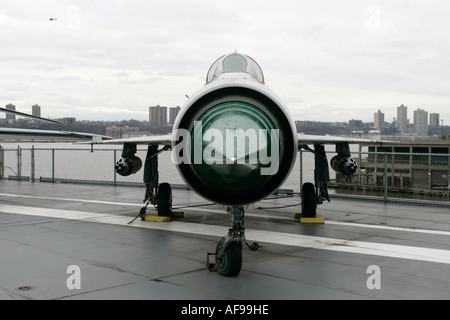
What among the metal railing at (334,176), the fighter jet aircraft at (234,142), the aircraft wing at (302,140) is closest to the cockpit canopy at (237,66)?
the aircraft wing at (302,140)

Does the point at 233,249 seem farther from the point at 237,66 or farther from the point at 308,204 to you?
the point at 308,204

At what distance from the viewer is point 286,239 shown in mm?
8648

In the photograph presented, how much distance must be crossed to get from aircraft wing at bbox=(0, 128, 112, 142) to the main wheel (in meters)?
13.0

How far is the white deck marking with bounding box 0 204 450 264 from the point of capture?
7.43 metres

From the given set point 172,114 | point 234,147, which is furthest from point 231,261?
point 172,114

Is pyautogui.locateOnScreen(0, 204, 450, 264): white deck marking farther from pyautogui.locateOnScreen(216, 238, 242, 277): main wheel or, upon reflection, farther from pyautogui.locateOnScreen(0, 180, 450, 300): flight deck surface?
pyautogui.locateOnScreen(216, 238, 242, 277): main wheel

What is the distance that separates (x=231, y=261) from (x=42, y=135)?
14.9 m

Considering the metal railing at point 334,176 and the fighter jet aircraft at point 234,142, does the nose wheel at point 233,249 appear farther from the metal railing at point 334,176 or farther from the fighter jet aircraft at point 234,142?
the metal railing at point 334,176

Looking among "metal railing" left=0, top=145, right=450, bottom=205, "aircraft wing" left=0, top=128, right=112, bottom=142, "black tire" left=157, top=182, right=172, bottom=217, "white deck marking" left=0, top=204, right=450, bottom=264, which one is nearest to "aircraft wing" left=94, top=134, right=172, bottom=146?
"black tire" left=157, top=182, right=172, bottom=217

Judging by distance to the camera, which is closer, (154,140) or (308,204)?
(154,140)

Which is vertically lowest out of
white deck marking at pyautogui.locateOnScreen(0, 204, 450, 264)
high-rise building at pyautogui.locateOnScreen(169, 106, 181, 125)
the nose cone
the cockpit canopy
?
white deck marking at pyautogui.locateOnScreen(0, 204, 450, 264)

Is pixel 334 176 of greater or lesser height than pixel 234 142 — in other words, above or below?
below
